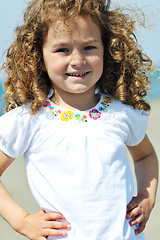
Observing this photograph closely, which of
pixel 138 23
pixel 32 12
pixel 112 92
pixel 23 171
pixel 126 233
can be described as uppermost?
pixel 32 12

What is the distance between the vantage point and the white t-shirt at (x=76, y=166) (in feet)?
4.90

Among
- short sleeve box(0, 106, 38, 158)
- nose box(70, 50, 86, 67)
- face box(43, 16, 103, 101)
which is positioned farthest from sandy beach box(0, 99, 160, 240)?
nose box(70, 50, 86, 67)

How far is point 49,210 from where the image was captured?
5.12ft

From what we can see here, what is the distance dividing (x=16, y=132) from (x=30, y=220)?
0.36 metres

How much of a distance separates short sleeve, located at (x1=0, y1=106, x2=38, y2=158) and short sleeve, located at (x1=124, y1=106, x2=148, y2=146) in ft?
1.32

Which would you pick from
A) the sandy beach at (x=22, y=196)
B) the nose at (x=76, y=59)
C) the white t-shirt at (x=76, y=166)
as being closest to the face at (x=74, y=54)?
the nose at (x=76, y=59)

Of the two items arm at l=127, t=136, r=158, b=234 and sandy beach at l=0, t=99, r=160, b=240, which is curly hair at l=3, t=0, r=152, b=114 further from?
sandy beach at l=0, t=99, r=160, b=240

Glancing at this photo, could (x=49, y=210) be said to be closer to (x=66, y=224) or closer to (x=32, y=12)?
(x=66, y=224)

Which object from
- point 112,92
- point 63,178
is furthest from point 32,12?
point 63,178

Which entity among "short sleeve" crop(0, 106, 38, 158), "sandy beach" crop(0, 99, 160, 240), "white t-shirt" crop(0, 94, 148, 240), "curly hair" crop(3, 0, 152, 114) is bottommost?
"sandy beach" crop(0, 99, 160, 240)

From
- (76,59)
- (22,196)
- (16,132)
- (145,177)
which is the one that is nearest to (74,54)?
(76,59)

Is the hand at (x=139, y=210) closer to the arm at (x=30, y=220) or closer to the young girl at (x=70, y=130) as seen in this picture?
the young girl at (x=70, y=130)

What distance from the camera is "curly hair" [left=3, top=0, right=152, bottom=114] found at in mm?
1591

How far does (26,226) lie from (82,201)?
27cm
